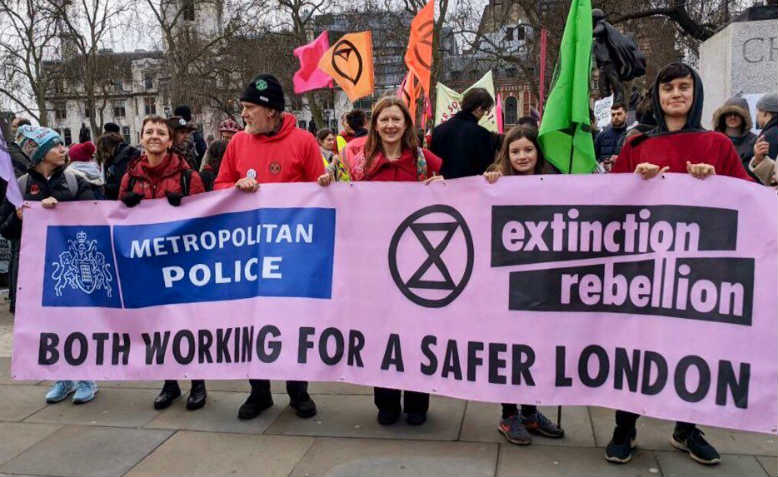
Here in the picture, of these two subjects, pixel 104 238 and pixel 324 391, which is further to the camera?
pixel 324 391

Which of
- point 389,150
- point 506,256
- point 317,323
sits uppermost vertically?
point 389,150

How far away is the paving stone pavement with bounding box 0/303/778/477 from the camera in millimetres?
3535

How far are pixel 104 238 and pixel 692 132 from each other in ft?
11.2

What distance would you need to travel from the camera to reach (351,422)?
4.21m

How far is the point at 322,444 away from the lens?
388 cm

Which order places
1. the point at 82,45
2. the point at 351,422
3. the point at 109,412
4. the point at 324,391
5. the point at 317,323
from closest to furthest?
the point at 317,323 < the point at 351,422 < the point at 109,412 < the point at 324,391 < the point at 82,45

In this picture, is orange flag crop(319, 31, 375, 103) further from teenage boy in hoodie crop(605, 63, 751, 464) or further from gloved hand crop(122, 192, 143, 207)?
teenage boy in hoodie crop(605, 63, 751, 464)

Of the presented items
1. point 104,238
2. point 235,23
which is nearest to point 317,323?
point 104,238

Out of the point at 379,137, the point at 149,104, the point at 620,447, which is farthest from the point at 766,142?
the point at 149,104

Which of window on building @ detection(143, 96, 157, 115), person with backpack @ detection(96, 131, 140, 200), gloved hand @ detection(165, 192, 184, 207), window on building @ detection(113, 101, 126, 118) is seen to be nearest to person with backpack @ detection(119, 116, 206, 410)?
gloved hand @ detection(165, 192, 184, 207)

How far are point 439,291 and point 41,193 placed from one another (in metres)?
2.75

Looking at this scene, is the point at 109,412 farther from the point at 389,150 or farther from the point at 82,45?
the point at 82,45

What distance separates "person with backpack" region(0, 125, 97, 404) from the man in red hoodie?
3.59 feet

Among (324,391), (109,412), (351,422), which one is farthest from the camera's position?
(324,391)
